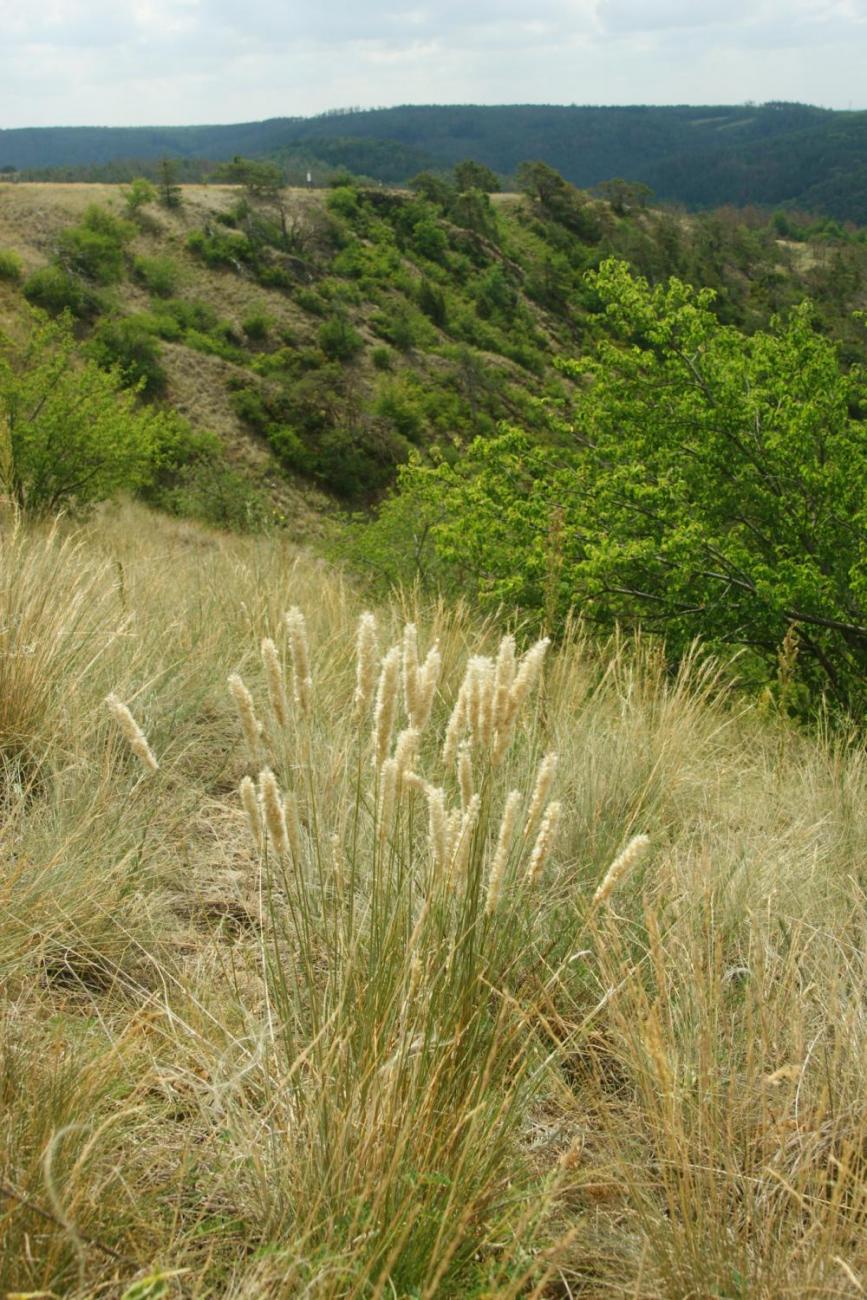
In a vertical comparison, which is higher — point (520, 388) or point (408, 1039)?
point (408, 1039)

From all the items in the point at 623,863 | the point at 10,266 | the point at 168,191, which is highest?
the point at 168,191

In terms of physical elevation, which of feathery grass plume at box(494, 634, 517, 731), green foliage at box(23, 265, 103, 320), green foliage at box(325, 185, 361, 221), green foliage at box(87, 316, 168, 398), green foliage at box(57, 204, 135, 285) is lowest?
feathery grass plume at box(494, 634, 517, 731)

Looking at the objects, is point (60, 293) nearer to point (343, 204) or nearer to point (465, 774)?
point (343, 204)

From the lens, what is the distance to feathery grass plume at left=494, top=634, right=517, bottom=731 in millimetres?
1571

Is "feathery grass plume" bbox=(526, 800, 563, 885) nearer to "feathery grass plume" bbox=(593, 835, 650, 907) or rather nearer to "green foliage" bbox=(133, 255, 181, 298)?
"feathery grass plume" bbox=(593, 835, 650, 907)

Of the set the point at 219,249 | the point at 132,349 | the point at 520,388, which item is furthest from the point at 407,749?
the point at 219,249

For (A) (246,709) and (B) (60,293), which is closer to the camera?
(A) (246,709)

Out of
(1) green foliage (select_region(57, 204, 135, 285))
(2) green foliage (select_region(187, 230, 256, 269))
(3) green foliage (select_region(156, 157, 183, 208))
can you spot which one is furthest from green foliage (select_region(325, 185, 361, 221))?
(1) green foliage (select_region(57, 204, 135, 285))

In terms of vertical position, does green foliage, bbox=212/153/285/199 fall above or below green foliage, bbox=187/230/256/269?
above

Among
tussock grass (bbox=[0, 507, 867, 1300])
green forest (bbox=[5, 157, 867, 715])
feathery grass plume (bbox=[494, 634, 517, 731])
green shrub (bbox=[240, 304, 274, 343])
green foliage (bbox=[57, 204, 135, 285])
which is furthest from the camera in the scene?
green shrub (bbox=[240, 304, 274, 343])

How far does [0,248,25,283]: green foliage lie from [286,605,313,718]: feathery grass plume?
4678 cm

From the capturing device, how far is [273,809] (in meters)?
1.45

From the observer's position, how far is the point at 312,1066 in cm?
149

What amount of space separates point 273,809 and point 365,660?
30 centimetres
